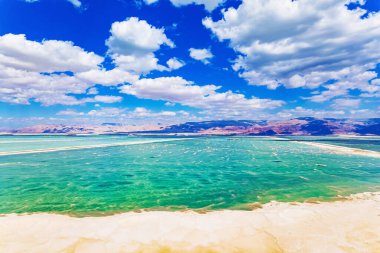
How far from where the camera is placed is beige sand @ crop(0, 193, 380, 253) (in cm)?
1543

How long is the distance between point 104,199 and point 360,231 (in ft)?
79.9

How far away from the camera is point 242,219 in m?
20.7

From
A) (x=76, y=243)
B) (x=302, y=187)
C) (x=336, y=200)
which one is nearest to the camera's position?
(x=76, y=243)

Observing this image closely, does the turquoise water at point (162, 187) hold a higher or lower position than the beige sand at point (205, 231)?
lower

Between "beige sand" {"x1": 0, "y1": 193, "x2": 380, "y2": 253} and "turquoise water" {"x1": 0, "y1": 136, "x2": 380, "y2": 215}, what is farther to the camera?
"turquoise water" {"x1": 0, "y1": 136, "x2": 380, "y2": 215}

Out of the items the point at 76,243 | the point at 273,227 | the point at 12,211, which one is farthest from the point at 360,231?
the point at 12,211

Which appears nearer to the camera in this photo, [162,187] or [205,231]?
[205,231]

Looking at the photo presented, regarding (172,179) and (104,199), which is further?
(172,179)

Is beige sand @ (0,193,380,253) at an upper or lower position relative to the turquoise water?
upper

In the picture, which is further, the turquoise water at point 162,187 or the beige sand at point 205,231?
the turquoise water at point 162,187

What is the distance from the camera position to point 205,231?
18078 millimetres

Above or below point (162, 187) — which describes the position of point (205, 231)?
above

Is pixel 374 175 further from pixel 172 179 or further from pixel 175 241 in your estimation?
pixel 175 241

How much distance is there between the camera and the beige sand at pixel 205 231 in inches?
607
